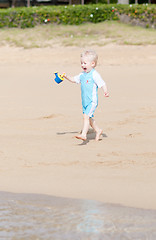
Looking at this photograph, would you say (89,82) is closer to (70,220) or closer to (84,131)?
(84,131)

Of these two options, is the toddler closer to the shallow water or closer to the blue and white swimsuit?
the blue and white swimsuit

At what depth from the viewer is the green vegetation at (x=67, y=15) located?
19578mm

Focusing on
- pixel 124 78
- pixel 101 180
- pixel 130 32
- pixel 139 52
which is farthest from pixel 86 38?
pixel 101 180

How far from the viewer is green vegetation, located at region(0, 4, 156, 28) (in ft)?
64.2

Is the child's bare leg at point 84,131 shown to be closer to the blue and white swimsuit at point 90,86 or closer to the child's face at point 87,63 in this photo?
the blue and white swimsuit at point 90,86

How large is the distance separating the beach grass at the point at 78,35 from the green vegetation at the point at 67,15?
1.12 ft

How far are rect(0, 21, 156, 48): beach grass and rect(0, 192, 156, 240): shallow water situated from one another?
40.0 ft

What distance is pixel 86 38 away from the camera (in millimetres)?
17500

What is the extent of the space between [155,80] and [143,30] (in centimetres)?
758

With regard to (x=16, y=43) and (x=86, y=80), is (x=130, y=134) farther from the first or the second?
(x=16, y=43)

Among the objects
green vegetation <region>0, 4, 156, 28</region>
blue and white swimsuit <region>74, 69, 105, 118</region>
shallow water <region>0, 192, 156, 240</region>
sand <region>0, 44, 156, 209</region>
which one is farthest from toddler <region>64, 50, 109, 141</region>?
green vegetation <region>0, 4, 156, 28</region>

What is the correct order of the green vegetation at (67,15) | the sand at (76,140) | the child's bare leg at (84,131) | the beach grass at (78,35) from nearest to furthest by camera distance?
the sand at (76,140)
the child's bare leg at (84,131)
the beach grass at (78,35)
the green vegetation at (67,15)

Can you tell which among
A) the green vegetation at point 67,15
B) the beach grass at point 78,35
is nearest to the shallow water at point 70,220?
the beach grass at point 78,35


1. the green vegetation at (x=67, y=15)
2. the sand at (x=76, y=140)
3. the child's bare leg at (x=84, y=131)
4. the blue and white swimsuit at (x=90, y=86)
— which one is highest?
the green vegetation at (x=67, y=15)
